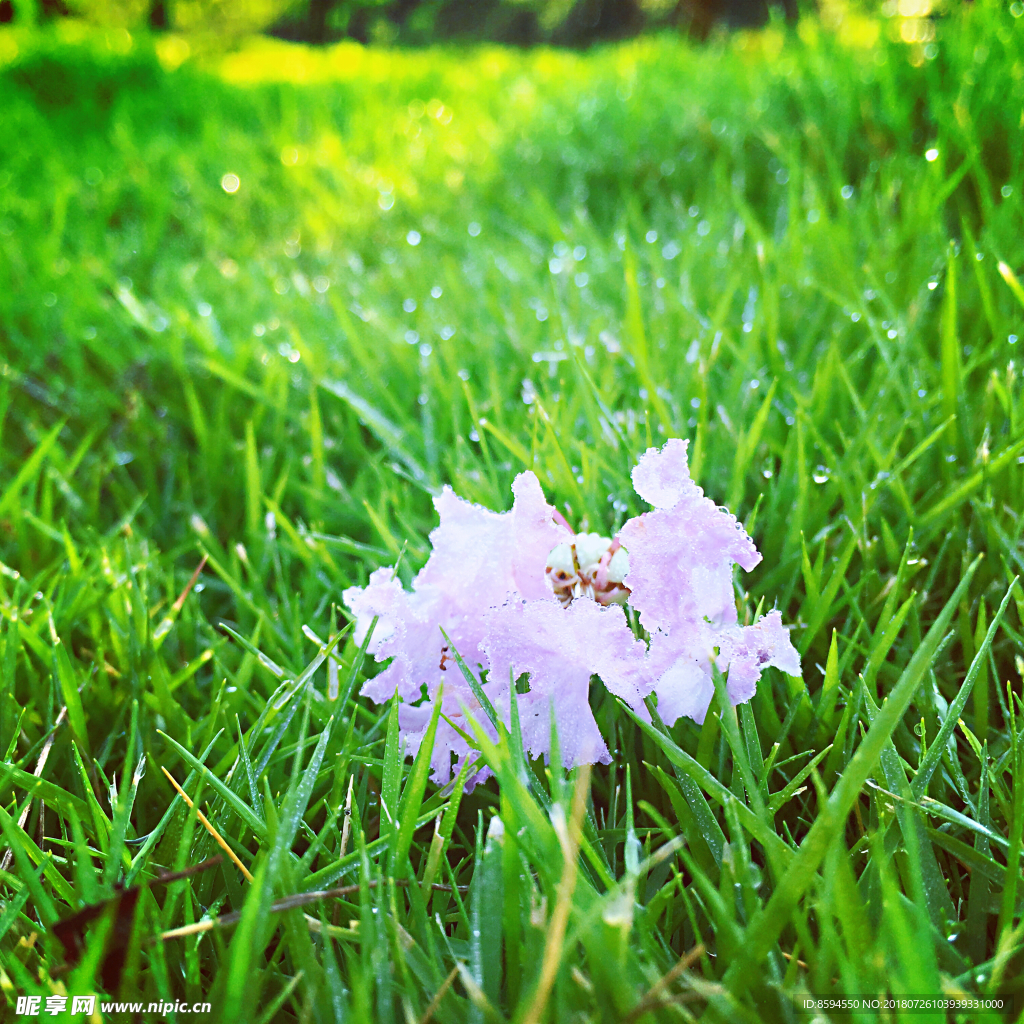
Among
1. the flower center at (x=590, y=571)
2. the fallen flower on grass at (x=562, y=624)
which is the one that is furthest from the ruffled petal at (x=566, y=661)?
the flower center at (x=590, y=571)

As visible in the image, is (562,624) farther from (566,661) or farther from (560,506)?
(560,506)

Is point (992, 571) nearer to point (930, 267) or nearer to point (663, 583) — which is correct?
point (663, 583)

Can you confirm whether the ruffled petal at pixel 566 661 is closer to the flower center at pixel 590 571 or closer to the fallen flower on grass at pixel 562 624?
the fallen flower on grass at pixel 562 624

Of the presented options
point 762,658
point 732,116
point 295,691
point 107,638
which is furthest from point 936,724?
point 732,116

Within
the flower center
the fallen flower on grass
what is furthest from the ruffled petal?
the flower center

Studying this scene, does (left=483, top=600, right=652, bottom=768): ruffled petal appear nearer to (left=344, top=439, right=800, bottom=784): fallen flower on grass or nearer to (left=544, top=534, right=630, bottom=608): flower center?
(left=344, top=439, right=800, bottom=784): fallen flower on grass
